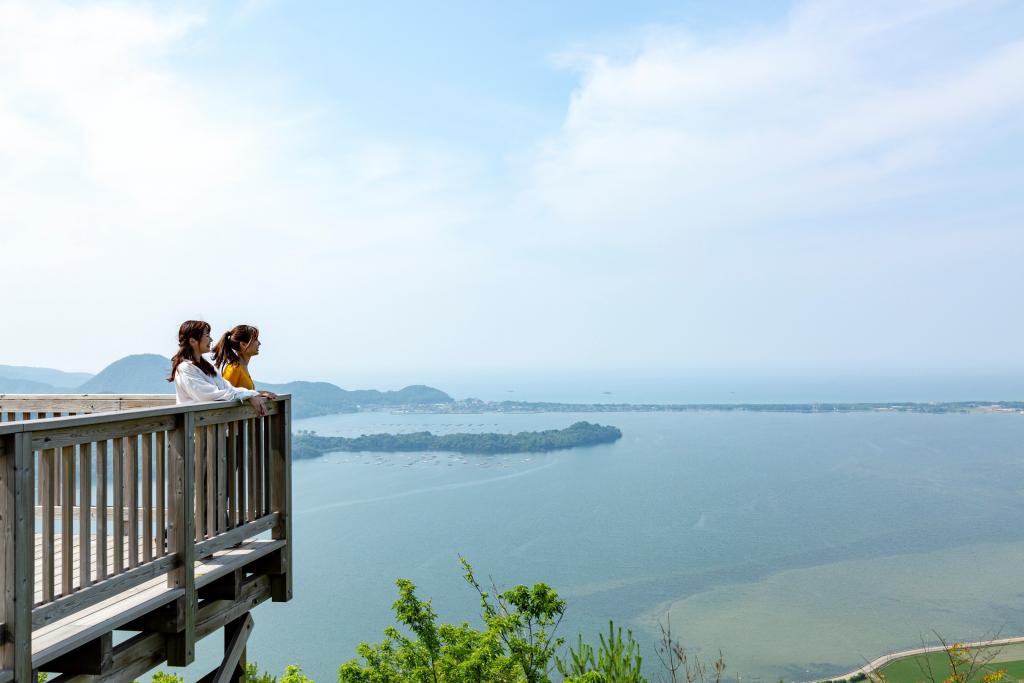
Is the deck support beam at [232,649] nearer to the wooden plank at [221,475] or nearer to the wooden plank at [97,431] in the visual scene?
the wooden plank at [221,475]

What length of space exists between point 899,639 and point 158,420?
47.0 m

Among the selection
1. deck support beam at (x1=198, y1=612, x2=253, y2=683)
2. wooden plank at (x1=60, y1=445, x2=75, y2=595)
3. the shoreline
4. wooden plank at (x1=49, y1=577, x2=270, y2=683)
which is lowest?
the shoreline

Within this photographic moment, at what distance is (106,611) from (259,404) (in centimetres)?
106

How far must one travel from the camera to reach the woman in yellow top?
3.79 meters

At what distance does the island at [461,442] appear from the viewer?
97.0 m

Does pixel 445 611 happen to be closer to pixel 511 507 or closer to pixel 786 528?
pixel 511 507

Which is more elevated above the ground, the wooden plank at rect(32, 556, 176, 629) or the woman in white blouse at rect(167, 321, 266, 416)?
the woman in white blouse at rect(167, 321, 266, 416)

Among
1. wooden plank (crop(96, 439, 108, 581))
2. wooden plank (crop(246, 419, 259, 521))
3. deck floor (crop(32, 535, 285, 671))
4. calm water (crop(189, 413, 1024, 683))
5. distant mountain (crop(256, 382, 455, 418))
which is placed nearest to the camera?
deck floor (crop(32, 535, 285, 671))

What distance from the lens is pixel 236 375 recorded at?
12.4 ft

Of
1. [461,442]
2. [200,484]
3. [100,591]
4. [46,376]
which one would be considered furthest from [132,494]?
[46,376]

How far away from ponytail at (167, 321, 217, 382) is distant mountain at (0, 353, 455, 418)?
118280 millimetres

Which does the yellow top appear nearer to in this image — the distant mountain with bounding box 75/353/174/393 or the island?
the island

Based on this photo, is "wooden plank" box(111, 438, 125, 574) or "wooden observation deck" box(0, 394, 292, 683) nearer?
"wooden observation deck" box(0, 394, 292, 683)

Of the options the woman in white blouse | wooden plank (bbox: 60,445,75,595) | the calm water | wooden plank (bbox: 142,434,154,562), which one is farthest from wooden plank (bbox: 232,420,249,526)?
the calm water
